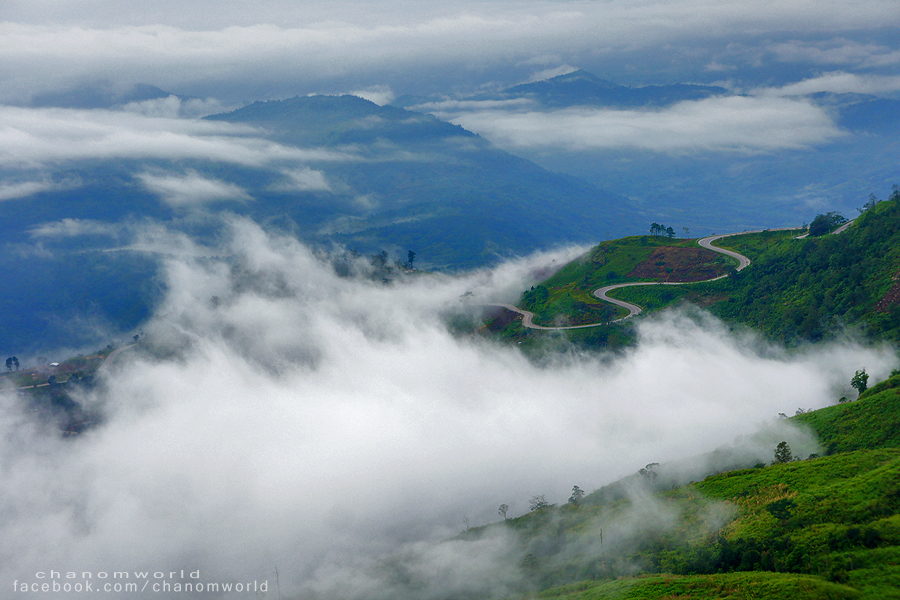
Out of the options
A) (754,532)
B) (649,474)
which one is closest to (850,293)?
(649,474)

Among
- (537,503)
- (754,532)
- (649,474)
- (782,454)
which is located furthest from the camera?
(537,503)

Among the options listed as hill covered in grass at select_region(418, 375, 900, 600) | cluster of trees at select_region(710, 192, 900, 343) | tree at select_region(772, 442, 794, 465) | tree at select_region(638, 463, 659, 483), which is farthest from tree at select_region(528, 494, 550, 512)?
cluster of trees at select_region(710, 192, 900, 343)

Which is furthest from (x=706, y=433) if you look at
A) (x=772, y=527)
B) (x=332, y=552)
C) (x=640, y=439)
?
(x=332, y=552)

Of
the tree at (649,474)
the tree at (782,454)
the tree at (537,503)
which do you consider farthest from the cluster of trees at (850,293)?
the tree at (537,503)

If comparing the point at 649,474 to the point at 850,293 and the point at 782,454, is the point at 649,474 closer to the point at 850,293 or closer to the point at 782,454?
the point at 782,454

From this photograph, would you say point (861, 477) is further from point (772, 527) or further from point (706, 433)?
point (706, 433)

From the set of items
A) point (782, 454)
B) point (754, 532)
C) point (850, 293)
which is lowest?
point (782, 454)

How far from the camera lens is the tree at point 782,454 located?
367 ft

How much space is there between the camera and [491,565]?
428 ft

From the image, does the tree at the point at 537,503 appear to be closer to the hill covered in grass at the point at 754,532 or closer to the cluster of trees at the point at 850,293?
the hill covered in grass at the point at 754,532

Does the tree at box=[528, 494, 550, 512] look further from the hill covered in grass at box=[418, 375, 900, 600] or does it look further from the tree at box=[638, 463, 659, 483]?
the tree at box=[638, 463, 659, 483]

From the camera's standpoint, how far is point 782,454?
113 meters

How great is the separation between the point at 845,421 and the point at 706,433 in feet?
178

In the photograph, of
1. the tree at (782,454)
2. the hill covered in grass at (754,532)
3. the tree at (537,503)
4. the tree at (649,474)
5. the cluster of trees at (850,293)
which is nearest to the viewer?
the hill covered in grass at (754,532)
